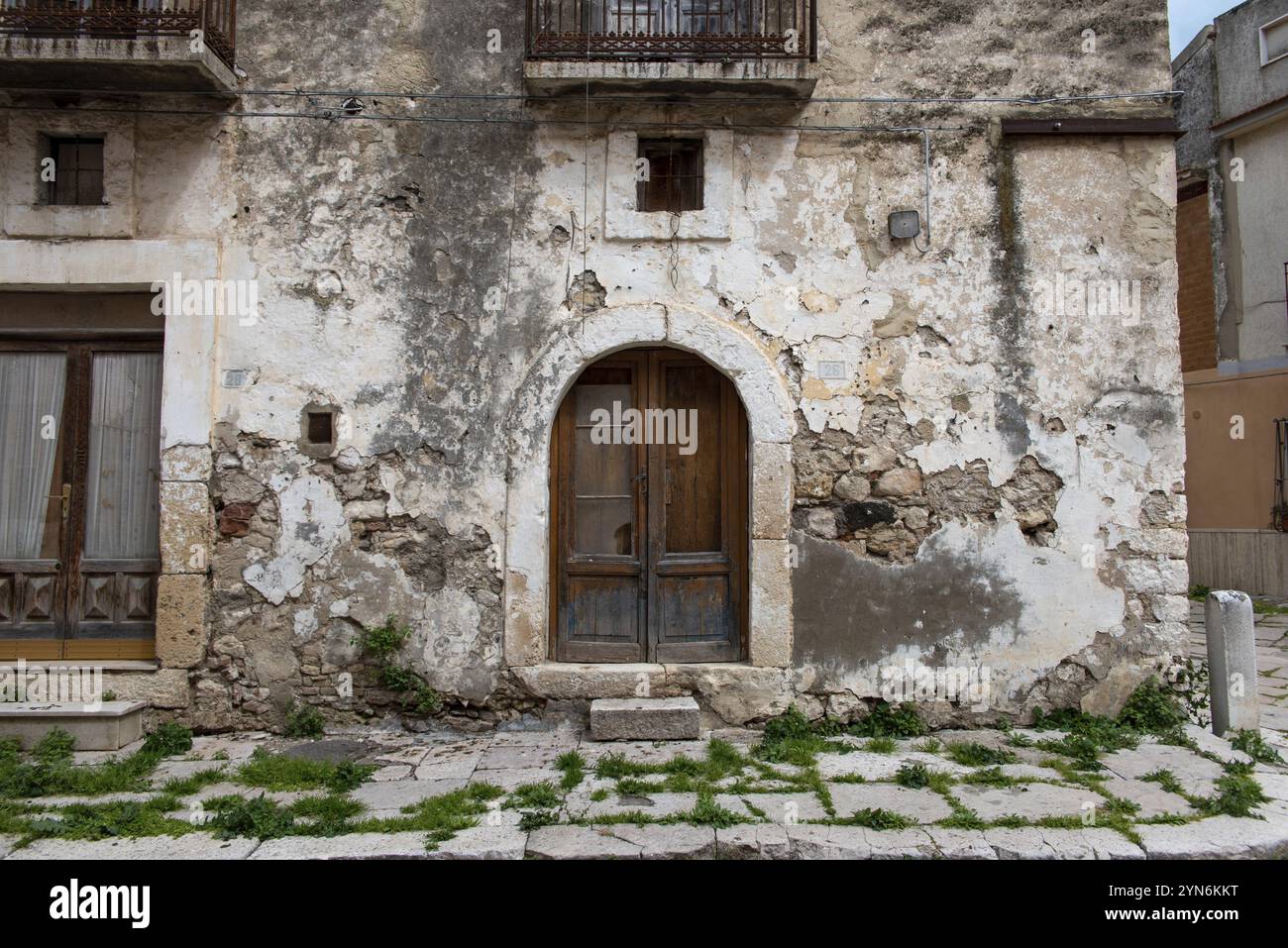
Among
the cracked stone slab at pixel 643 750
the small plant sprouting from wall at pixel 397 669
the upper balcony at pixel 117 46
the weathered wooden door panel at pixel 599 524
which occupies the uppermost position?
the upper balcony at pixel 117 46

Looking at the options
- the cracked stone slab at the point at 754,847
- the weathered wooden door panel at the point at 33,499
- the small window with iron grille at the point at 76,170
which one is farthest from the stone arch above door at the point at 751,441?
the small window with iron grille at the point at 76,170

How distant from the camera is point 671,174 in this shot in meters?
5.61

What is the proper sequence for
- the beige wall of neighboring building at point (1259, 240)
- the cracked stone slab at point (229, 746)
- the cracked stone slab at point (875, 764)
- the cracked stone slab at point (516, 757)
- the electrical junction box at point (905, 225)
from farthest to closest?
the beige wall of neighboring building at point (1259, 240) < the electrical junction box at point (905, 225) < the cracked stone slab at point (229, 746) < the cracked stone slab at point (516, 757) < the cracked stone slab at point (875, 764)

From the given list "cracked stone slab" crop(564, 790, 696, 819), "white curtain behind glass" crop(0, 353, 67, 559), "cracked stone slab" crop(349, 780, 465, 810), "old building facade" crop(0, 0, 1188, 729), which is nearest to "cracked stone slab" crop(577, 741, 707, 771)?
"old building facade" crop(0, 0, 1188, 729)

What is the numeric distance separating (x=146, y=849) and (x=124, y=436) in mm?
2993

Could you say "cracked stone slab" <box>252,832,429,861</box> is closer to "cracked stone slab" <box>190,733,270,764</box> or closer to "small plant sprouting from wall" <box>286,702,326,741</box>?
"cracked stone slab" <box>190,733,270,764</box>

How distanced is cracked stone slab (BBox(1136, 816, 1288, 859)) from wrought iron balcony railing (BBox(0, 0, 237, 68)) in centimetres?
654

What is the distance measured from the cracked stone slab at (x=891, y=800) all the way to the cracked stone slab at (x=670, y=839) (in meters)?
0.70

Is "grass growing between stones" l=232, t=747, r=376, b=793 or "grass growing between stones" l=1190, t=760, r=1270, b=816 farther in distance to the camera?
"grass growing between stones" l=232, t=747, r=376, b=793

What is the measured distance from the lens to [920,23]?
5496mm

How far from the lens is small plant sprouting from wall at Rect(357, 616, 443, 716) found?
5223mm

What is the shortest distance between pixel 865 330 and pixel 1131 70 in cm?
241

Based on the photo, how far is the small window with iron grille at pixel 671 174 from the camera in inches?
220

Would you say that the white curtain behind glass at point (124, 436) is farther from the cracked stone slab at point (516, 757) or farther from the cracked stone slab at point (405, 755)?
the cracked stone slab at point (516, 757)
